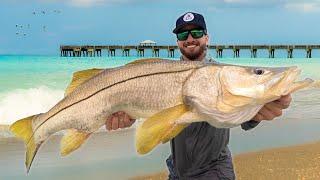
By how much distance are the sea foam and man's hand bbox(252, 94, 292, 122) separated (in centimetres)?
1460

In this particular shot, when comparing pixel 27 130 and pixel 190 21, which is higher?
pixel 190 21

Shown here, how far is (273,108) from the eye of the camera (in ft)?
11.5

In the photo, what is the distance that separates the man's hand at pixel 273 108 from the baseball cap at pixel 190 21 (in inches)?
41.1

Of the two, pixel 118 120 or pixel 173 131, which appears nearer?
pixel 173 131

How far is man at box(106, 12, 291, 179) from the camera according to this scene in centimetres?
429

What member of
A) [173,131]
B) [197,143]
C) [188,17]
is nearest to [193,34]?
Result: [188,17]

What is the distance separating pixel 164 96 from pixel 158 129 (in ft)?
0.90

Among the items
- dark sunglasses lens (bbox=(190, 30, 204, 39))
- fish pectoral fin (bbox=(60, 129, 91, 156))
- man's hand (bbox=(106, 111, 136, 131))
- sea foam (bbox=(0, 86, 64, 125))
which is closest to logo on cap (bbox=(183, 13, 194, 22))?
dark sunglasses lens (bbox=(190, 30, 204, 39))

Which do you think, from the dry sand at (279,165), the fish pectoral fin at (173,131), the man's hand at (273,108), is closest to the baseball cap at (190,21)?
the man's hand at (273,108)

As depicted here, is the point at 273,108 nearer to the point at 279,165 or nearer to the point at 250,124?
the point at 250,124

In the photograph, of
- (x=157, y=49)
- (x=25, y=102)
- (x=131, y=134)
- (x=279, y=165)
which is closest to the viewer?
(x=279, y=165)

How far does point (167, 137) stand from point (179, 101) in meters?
0.24

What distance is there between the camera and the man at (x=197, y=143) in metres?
4.29

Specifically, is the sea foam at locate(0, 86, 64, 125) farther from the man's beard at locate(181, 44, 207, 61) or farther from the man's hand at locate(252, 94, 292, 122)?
the man's hand at locate(252, 94, 292, 122)
